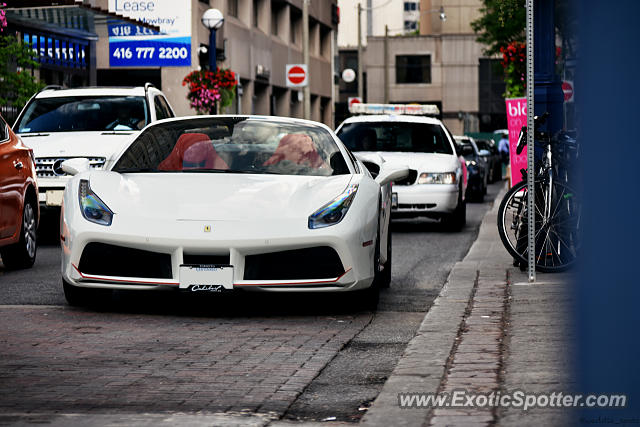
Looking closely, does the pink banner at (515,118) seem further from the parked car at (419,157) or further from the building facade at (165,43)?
the building facade at (165,43)

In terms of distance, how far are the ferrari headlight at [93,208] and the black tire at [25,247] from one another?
3353 millimetres

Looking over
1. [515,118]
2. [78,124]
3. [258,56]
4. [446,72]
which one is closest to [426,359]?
[78,124]

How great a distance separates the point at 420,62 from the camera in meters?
97.6

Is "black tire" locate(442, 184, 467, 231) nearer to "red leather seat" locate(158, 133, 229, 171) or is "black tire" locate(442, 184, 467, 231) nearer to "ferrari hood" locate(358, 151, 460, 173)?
"ferrari hood" locate(358, 151, 460, 173)

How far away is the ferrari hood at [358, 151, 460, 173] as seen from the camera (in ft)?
55.1

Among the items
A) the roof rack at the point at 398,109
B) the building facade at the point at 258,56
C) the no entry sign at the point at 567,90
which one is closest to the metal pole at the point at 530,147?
the no entry sign at the point at 567,90

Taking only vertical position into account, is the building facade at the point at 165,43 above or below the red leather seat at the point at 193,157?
above

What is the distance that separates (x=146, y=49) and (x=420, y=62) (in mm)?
62356

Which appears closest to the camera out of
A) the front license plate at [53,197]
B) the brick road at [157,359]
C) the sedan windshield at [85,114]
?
the brick road at [157,359]

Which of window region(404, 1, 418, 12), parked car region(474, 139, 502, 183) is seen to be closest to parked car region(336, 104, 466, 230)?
parked car region(474, 139, 502, 183)

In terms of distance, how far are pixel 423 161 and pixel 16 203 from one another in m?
7.41

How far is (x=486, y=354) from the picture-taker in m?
5.61

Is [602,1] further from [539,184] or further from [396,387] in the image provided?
[539,184]

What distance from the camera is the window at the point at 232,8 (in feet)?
144
